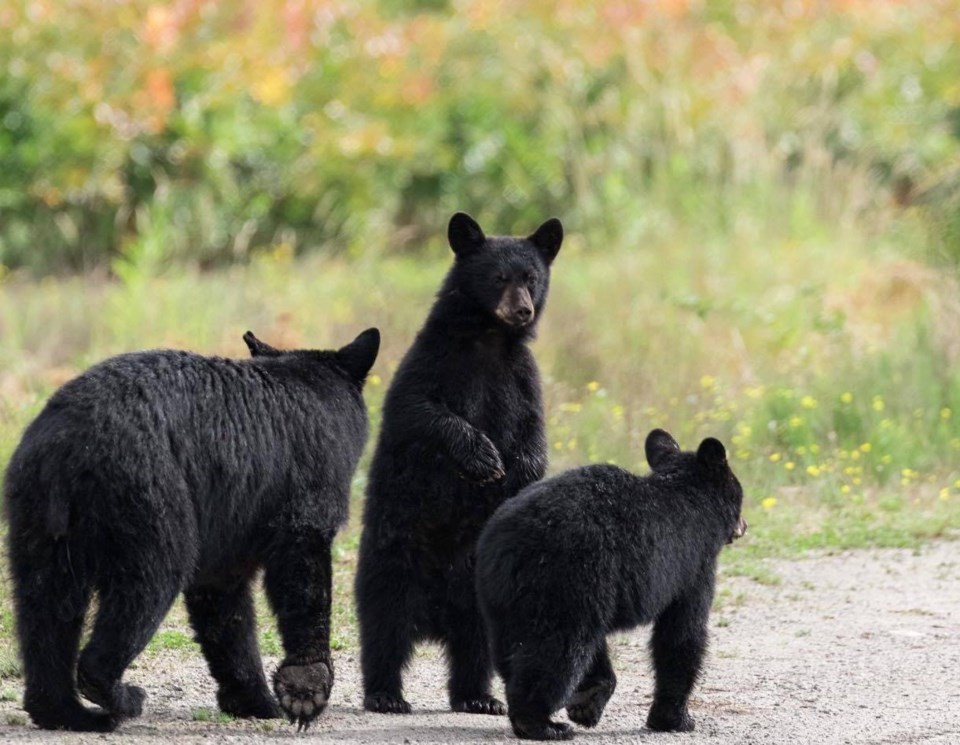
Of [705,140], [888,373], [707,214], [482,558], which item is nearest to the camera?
[482,558]

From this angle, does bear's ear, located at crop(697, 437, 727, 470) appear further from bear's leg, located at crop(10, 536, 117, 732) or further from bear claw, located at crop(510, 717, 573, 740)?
bear's leg, located at crop(10, 536, 117, 732)

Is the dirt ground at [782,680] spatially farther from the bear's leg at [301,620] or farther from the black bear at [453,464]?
the black bear at [453,464]

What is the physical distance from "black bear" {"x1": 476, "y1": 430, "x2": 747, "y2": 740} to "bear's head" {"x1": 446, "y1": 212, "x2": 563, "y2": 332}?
96 centimetres

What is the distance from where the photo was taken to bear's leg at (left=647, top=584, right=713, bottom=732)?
6367 mm

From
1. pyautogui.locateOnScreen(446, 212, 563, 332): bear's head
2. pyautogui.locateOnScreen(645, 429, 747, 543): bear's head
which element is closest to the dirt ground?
pyautogui.locateOnScreen(645, 429, 747, 543): bear's head

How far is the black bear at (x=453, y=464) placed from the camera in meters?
6.81

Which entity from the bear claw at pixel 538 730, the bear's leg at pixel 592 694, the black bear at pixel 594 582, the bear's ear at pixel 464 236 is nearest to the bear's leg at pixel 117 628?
the black bear at pixel 594 582

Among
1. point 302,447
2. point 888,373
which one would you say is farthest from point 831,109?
point 302,447

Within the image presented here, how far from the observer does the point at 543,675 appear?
19.5 feet

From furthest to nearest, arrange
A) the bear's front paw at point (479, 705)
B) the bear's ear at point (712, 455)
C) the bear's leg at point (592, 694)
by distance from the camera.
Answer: the bear's front paw at point (479, 705), the bear's ear at point (712, 455), the bear's leg at point (592, 694)

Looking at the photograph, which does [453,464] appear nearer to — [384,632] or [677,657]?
[384,632]

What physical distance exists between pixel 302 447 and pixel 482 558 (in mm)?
796

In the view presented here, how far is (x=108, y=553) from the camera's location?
5.68 m

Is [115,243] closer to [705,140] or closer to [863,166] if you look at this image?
[705,140]
